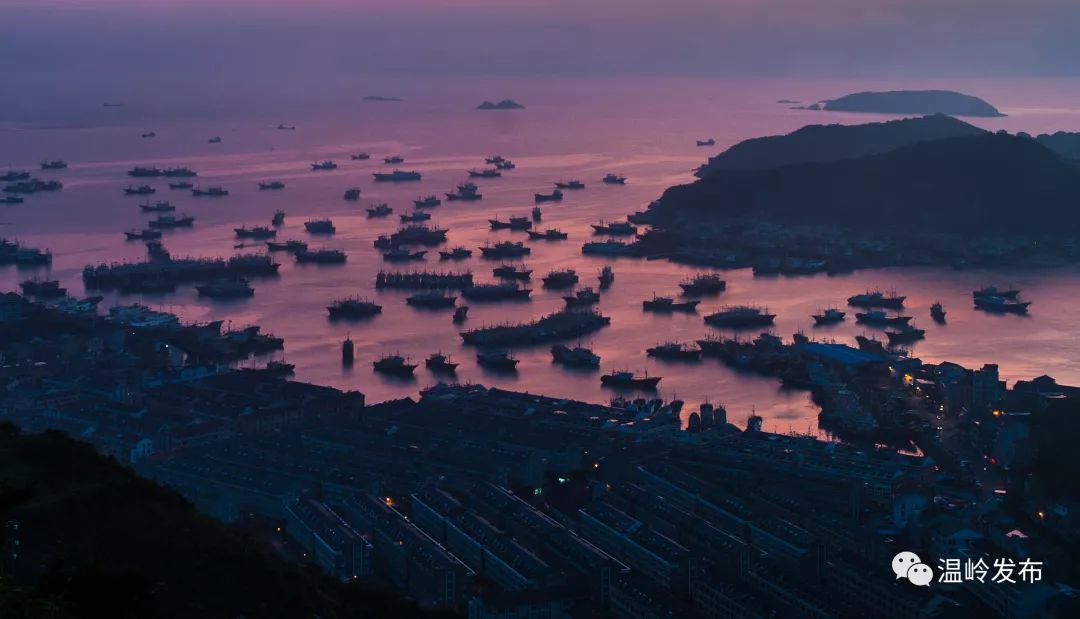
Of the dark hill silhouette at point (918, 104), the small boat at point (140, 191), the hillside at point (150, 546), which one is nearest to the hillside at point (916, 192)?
the small boat at point (140, 191)

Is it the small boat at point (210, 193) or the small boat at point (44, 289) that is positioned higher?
the small boat at point (210, 193)

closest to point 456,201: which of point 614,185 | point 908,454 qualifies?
point 614,185

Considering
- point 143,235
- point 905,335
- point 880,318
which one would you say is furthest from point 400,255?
point 905,335

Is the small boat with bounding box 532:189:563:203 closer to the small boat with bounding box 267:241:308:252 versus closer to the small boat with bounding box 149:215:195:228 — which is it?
the small boat with bounding box 149:215:195:228

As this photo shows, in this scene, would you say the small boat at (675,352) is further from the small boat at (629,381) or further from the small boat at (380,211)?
the small boat at (380,211)

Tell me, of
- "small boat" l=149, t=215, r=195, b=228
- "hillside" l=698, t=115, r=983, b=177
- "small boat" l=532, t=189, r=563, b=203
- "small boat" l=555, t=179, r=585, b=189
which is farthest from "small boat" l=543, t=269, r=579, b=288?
"hillside" l=698, t=115, r=983, b=177

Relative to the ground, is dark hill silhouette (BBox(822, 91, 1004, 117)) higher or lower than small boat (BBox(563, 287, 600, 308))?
higher

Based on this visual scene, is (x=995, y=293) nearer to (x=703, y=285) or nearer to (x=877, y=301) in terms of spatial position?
(x=877, y=301)

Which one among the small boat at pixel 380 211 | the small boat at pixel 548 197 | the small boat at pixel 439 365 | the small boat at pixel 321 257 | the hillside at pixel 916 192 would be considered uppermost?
the hillside at pixel 916 192

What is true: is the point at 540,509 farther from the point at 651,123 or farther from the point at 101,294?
the point at 651,123
